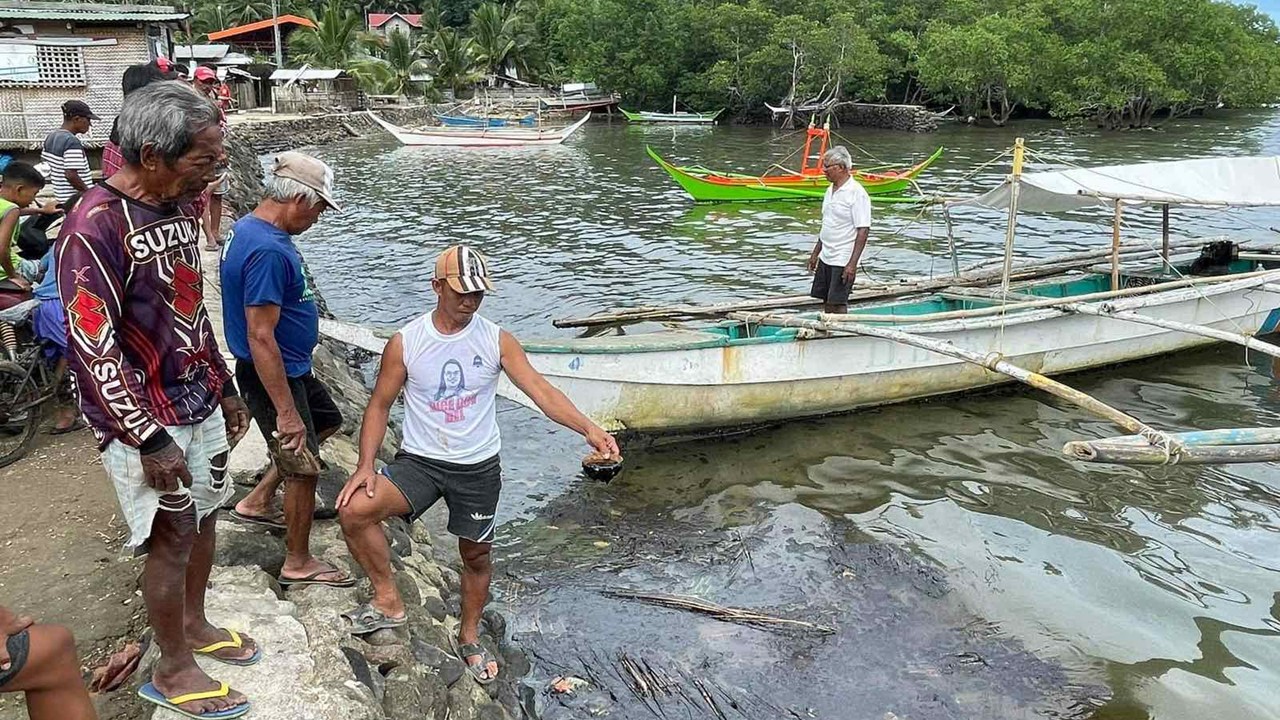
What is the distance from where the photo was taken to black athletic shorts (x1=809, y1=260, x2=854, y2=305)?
8.89m

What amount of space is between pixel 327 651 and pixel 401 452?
88 cm

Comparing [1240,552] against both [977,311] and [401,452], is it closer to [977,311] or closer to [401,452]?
[977,311]

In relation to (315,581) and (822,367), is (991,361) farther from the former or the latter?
(315,581)

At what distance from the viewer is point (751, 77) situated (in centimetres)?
4919

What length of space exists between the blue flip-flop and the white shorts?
0.56 metres

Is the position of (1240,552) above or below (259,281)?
below

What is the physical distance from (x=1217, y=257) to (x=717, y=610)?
9553mm

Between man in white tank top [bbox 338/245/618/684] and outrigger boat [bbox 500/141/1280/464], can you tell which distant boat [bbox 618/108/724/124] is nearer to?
outrigger boat [bbox 500/141/1280/464]

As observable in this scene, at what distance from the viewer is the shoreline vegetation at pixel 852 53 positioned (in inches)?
1661

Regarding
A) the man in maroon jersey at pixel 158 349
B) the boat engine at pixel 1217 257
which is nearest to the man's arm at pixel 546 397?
the man in maroon jersey at pixel 158 349

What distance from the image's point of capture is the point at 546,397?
12.2 ft

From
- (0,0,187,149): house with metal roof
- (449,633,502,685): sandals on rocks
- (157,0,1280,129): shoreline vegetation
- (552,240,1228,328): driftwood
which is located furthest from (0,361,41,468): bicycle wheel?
(157,0,1280,129): shoreline vegetation

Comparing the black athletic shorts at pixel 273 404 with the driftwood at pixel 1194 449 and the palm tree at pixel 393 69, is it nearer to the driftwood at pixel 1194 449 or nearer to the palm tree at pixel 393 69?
the driftwood at pixel 1194 449

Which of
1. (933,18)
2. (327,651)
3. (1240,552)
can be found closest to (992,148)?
(933,18)
